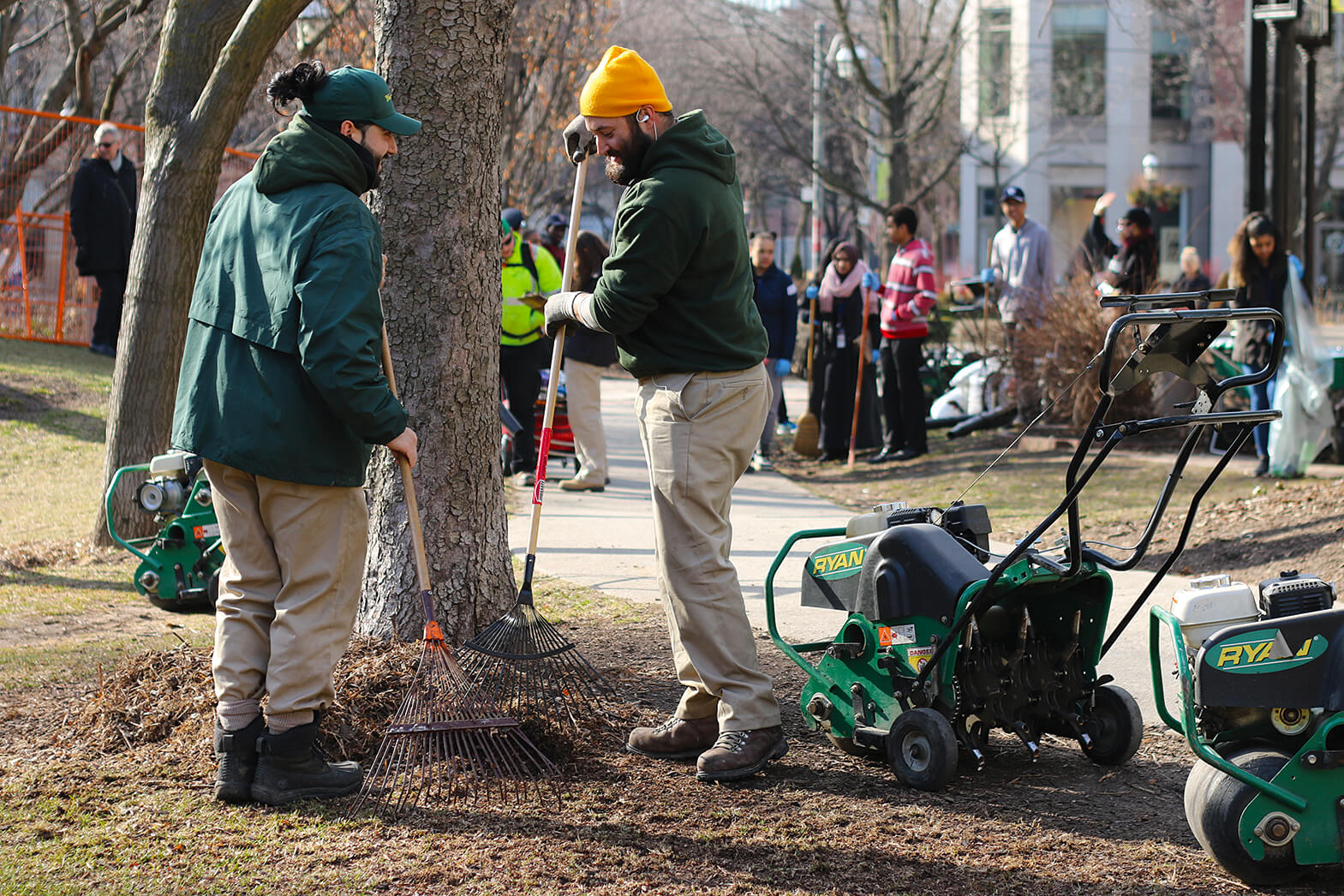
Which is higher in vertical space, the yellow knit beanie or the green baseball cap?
the yellow knit beanie

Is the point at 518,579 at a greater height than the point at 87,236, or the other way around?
the point at 87,236

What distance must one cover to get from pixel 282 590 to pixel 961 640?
1.98 meters

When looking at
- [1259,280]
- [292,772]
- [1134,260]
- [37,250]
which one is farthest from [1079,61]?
[292,772]

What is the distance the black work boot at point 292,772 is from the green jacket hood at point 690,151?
6.38ft

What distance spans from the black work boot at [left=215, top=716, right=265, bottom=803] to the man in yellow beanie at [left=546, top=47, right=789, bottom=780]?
1309 mm

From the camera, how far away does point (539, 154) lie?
19.6m

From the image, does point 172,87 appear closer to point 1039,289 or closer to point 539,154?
point 1039,289

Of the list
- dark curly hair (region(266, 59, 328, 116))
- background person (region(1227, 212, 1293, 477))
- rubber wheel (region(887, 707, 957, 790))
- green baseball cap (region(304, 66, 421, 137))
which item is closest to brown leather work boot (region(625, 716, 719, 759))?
rubber wheel (region(887, 707, 957, 790))

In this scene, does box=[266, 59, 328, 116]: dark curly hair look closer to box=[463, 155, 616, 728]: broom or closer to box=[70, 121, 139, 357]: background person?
box=[463, 155, 616, 728]: broom

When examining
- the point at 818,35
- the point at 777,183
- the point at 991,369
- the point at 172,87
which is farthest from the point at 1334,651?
the point at 777,183

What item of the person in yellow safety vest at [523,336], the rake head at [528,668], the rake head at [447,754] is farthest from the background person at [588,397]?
the rake head at [447,754]

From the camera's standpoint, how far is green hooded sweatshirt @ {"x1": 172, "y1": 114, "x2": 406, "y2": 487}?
11.6 feet

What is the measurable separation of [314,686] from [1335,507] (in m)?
5.86

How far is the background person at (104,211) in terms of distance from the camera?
42.4 feet
